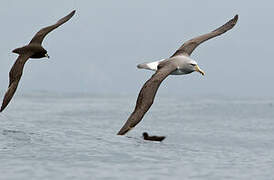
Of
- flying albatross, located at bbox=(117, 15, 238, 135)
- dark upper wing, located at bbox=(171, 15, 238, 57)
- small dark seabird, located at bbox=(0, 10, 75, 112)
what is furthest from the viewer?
dark upper wing, located at bbox=(171, 15, 238, 57)

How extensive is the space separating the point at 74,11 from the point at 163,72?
7334 mm

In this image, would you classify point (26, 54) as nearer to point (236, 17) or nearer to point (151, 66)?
point (151, 66)

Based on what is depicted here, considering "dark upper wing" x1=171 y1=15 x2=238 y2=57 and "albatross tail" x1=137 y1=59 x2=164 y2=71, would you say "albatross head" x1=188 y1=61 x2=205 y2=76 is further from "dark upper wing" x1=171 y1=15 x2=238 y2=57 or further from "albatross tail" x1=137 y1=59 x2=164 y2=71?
"dark upper wing" x1=171 y1=15 x2=238 y2=57

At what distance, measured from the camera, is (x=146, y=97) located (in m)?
17.3

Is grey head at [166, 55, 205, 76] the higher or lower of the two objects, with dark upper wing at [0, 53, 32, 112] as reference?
higher

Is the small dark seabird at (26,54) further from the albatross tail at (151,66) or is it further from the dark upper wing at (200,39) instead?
the dark upper wing at (200,39)

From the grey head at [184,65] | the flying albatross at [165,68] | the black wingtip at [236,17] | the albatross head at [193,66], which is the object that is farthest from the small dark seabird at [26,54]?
the black wingtip at [236,17]

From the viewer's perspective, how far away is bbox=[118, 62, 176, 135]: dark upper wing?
52.1ft

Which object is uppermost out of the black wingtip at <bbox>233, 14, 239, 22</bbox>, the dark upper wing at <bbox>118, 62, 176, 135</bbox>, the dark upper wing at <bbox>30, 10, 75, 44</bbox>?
the black wingtip at <bbox>233, 14, 239, 22</bbox>

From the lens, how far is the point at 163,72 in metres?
19.4

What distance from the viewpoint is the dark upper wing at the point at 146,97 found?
15.9 metres

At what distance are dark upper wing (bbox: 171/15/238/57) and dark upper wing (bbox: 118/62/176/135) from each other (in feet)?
11.8

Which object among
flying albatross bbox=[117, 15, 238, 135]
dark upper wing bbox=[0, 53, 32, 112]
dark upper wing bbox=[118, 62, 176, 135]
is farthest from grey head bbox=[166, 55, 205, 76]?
dark upper wing bbox=[0, 53, 32, 112]

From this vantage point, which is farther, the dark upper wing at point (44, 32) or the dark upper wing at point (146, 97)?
the dark upper wing at point (44, 32)
